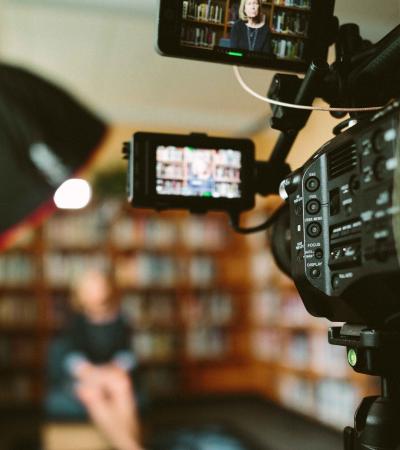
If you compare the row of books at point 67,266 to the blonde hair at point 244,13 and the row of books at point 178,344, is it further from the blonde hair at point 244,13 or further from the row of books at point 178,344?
the blonde hair at point 244,13

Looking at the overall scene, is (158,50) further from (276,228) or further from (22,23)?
(22,23)

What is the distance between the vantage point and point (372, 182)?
51 centimetres

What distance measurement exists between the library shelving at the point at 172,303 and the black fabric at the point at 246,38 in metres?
3.76

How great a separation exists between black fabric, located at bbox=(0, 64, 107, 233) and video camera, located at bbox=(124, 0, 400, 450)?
1.63ft

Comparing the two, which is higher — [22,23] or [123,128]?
[22,23]

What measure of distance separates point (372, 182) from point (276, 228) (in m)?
0.30

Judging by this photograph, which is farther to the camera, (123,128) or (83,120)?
(123,128)

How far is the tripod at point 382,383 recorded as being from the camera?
583 mm

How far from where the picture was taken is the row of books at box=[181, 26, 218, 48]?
0.67 meters

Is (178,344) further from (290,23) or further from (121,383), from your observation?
(290,23)

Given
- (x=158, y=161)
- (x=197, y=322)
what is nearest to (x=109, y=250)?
(x=197, y=322)

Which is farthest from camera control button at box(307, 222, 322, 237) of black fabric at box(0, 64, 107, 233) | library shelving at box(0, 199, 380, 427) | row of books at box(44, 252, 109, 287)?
row of books at box(44, 252, 109, 287)

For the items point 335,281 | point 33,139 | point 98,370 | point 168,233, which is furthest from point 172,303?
point 335,281

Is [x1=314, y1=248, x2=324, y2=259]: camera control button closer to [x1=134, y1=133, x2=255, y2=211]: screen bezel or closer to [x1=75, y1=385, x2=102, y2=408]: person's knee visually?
[x1=134, y1=133, x2=255, y2=211]: screen bezel
